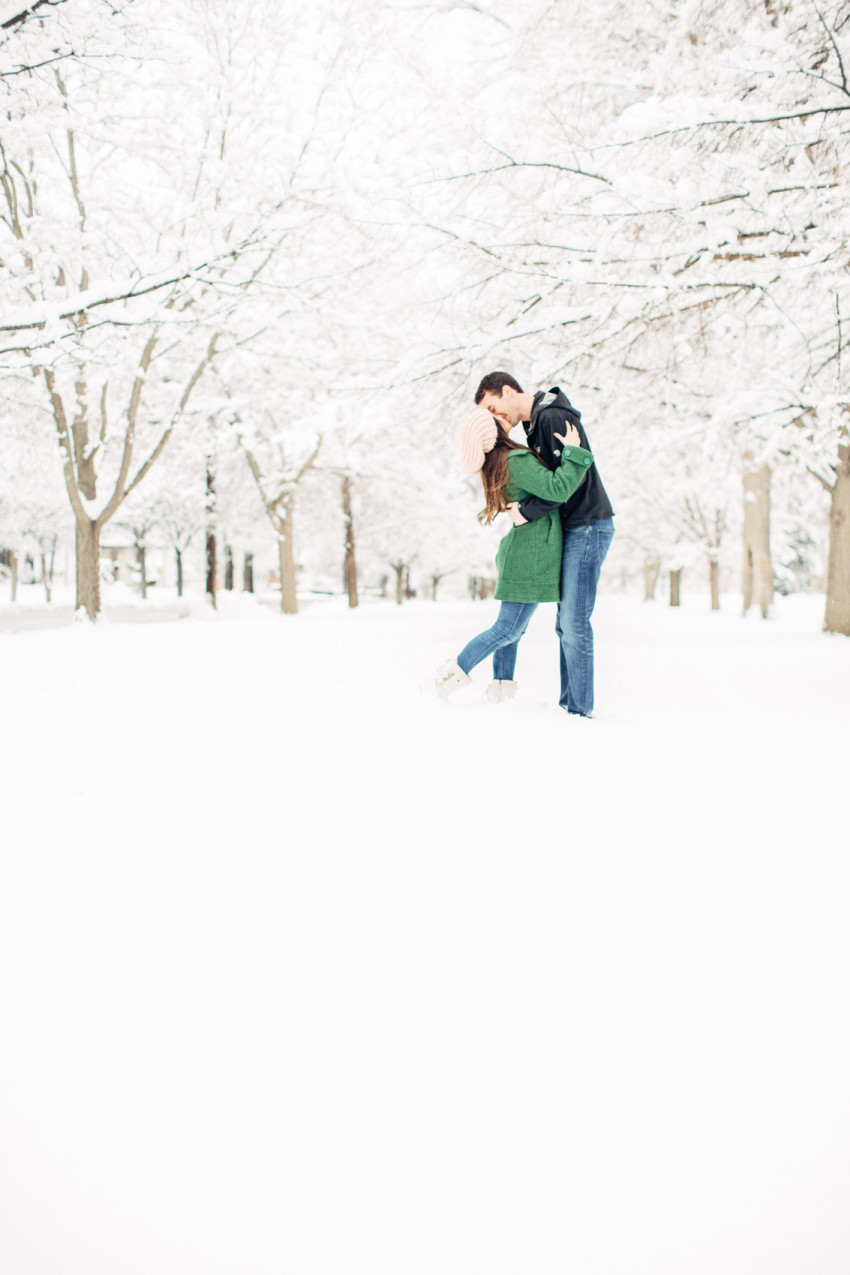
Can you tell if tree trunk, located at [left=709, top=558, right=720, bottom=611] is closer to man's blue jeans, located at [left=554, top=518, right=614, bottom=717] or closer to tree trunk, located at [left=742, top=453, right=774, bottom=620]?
tree trunk, located at [left=742, top=453, right=774, bottom=620]

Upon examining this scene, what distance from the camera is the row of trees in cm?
437

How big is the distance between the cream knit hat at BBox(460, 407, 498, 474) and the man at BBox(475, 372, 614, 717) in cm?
18

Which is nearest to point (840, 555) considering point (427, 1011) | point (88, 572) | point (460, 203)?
point (460, 203)

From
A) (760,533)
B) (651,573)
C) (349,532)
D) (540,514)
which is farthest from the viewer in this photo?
(651,573)

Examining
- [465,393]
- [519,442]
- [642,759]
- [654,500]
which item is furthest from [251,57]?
[654,500]

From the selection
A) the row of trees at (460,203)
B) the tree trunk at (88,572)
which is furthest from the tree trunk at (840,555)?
the tree trunk at (88,572)

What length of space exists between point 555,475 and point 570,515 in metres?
0.38

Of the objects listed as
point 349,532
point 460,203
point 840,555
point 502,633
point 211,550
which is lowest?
point 502,633

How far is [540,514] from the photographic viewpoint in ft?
12.1

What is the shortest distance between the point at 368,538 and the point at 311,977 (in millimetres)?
30212

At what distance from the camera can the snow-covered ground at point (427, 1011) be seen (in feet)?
3.70

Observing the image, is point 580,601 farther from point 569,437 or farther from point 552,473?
point 569,437

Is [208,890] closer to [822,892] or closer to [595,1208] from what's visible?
[595,1208]

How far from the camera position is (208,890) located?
6.70 feet
